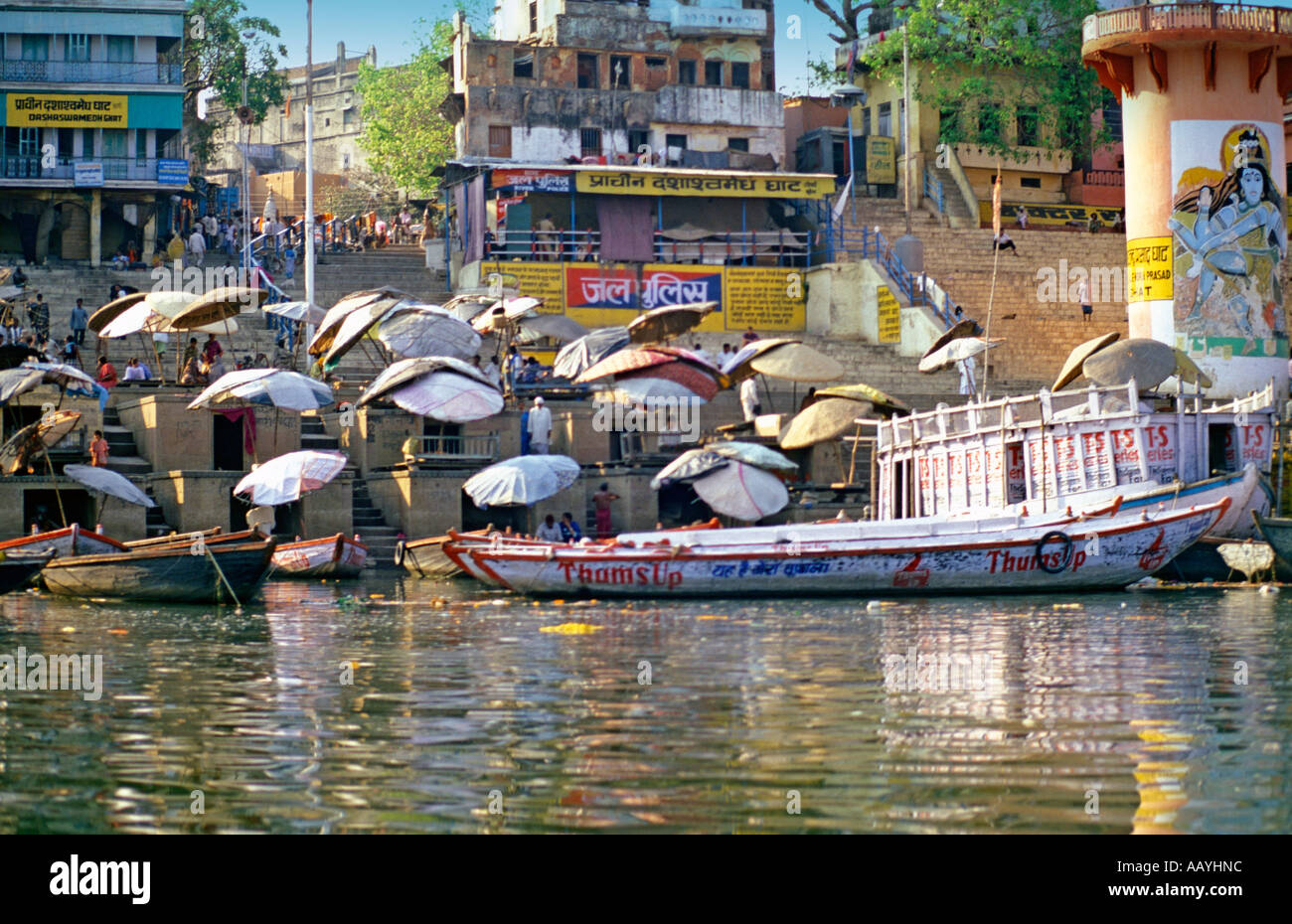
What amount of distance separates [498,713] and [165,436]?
62.8ft

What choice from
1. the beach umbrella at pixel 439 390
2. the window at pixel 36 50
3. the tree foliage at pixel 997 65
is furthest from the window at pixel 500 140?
Result: the beach umbrella at pixel 439 390

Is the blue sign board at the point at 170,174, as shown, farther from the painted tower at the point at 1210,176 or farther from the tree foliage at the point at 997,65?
the painted tower at the point at 1210,176

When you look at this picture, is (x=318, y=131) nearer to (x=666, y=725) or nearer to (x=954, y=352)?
(x=954, y=352)

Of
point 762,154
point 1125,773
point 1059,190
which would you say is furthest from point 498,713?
point 1059,190

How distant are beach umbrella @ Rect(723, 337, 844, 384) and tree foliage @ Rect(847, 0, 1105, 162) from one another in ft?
63.0

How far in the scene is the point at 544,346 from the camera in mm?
40031

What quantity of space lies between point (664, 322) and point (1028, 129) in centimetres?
2133

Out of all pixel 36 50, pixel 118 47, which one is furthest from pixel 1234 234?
pixel 36 50

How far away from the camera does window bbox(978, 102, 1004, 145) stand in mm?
50438

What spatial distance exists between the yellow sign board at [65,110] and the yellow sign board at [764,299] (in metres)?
17.0

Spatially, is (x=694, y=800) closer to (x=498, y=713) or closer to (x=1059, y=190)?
(x=498, y=713)

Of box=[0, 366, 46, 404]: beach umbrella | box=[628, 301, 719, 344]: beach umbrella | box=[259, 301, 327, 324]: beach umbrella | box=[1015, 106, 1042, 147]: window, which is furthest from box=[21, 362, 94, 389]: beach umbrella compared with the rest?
box=[1015, 106, 1042, 147]: window

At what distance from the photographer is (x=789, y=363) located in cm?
3225

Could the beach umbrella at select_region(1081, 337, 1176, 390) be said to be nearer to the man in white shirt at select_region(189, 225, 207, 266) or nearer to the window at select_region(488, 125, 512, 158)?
the window at select_region(488, 125, 512, 158)
